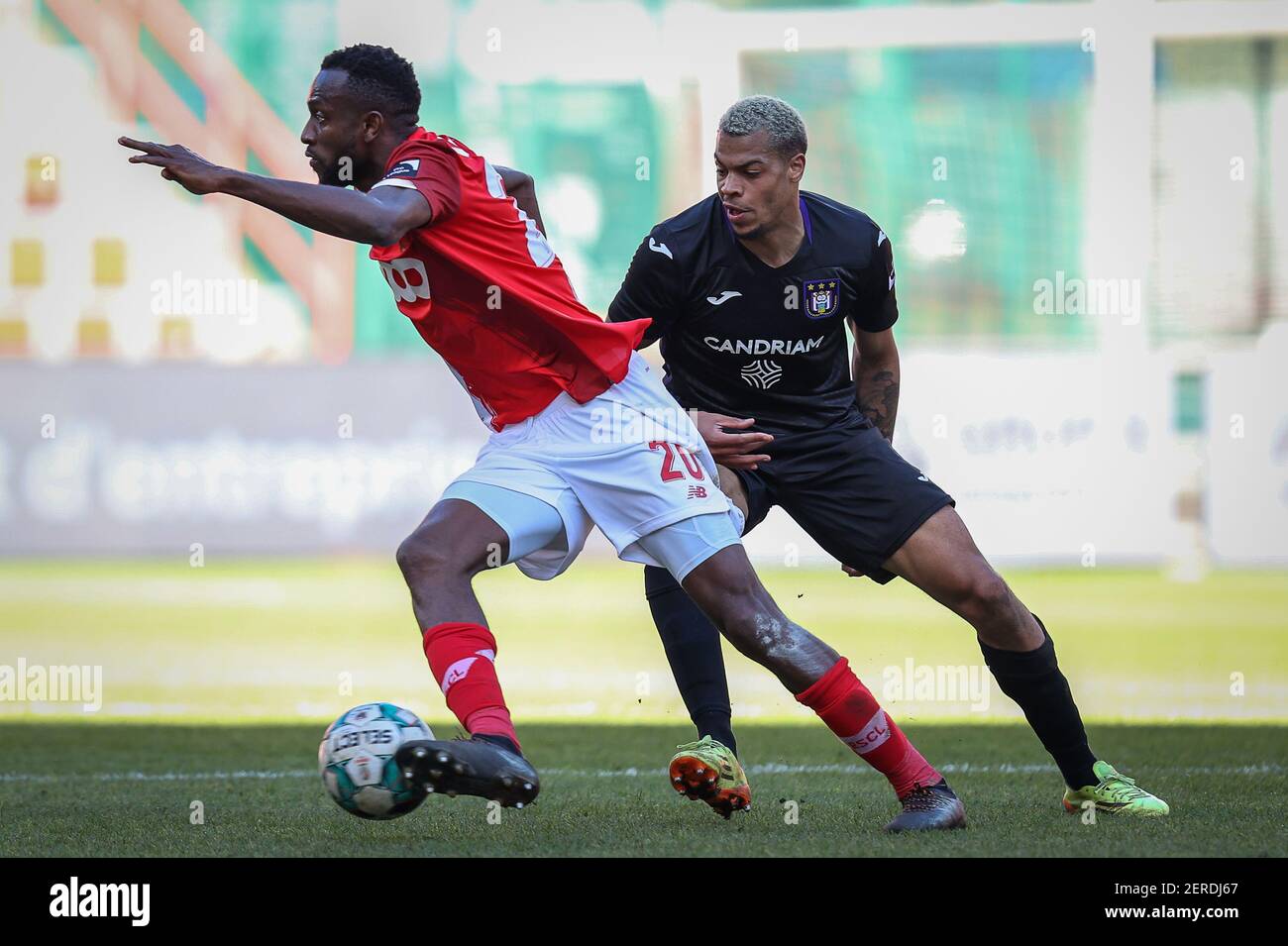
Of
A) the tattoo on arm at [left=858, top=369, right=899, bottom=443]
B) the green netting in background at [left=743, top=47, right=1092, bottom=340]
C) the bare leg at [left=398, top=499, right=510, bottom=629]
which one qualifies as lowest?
the bare leg at [left=398, top=499, right=510, bottom=629]

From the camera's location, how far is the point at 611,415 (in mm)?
4605

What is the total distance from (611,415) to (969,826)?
59.0 inches

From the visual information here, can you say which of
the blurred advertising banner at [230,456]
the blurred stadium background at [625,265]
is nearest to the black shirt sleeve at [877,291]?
the blurred stadium background at [625,265]

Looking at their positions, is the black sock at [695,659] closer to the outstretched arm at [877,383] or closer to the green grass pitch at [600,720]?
the green grass pitch at [600,720]

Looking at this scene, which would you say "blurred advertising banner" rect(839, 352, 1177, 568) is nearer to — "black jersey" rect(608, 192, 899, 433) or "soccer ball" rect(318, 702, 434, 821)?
"black jersey" rect(608, 192, 899, 433)

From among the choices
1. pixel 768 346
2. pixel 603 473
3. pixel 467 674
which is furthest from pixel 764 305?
pixel 467 674

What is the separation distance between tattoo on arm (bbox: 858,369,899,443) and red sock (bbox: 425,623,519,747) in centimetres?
183

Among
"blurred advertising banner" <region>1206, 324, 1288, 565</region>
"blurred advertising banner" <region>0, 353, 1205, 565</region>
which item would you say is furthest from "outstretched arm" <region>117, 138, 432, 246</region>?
"blurred advertising banner" <region>1206, 324, 1288, 565</region>

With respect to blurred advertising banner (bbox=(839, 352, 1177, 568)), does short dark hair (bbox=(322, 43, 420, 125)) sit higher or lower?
higher

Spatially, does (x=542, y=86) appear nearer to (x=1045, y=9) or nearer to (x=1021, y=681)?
(x=1045, y=9)

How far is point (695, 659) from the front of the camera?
17.6 feet

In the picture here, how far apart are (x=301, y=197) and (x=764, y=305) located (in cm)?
170

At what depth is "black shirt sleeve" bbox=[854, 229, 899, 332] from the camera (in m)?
5.26

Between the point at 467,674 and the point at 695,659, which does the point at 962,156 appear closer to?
the point at 695,659
